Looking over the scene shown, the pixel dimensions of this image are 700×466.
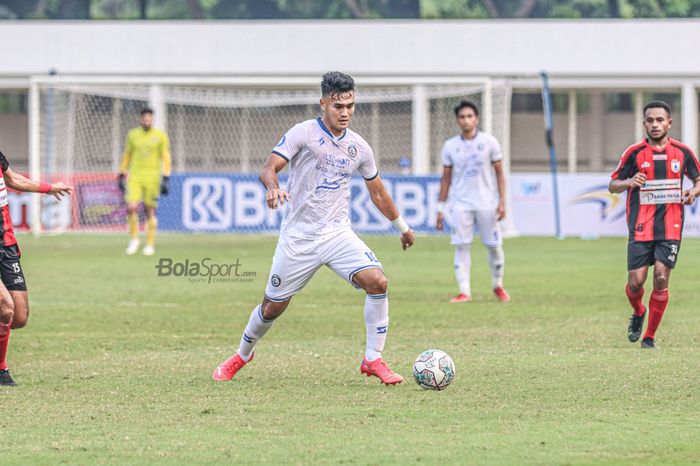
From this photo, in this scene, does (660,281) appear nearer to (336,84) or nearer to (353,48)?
(336,84)

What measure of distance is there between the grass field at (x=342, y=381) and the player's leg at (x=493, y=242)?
278mm

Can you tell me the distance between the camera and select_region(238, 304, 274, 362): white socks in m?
9.20

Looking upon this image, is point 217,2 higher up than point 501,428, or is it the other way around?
point 217,2

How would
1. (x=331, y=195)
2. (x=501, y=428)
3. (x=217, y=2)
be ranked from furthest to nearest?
(x=217, y=2)
(x=331, y=195)
(x=501, y=428)

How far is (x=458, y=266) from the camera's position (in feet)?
49.8

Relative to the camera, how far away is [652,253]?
428 inches

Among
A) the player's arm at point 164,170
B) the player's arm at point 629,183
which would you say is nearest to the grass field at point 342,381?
the player's arm at point 629,183

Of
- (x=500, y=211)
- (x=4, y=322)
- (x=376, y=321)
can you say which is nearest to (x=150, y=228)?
(x=500, y=211)

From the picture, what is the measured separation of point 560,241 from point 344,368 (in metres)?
16.8

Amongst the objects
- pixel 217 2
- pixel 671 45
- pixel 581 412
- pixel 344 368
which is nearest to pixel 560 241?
pixel 671 45

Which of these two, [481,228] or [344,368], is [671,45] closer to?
[481,228]

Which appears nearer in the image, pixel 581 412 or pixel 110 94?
pixel 581 412

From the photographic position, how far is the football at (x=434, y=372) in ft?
27.9

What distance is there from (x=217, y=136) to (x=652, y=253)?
2423cm
